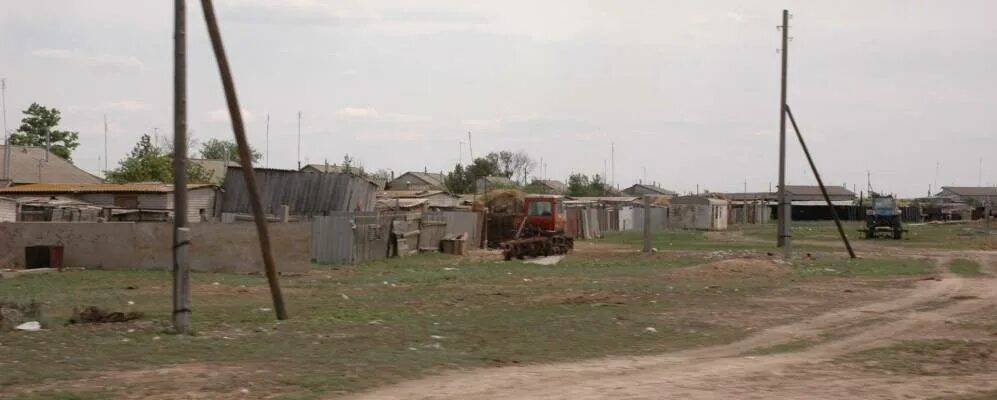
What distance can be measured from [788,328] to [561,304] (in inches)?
176

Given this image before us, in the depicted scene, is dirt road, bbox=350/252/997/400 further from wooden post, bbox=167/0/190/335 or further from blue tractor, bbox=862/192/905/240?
blue tractor, bbox=862/192/905/240

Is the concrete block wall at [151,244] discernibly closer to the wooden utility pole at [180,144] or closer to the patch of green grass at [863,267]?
the wooden utility pole at [180,144]

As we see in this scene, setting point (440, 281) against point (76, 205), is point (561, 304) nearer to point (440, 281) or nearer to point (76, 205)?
point (440, 281)

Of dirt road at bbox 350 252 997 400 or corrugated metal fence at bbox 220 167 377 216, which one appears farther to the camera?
corrugated metal fence at bbox 220 167 377 216

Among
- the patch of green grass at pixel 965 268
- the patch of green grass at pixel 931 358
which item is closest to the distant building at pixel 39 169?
the patch of green grass at pixel 965 268

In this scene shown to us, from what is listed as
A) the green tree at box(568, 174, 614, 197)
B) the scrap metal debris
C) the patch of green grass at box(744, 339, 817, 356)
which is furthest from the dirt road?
the green tree at box(568, 174, 614, 197)

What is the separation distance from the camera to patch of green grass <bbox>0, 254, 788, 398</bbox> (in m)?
10.8

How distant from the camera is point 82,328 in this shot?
13523mm

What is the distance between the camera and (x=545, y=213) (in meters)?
38.7

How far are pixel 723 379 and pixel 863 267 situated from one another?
2172 cm

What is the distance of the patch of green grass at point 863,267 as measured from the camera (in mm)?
28083

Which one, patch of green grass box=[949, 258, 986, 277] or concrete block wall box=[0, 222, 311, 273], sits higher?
concrete block wall box=[0, 222, 311, 273]

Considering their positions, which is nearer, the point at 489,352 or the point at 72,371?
the point at 72,371

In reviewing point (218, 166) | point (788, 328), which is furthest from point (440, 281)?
point (218, 166)
